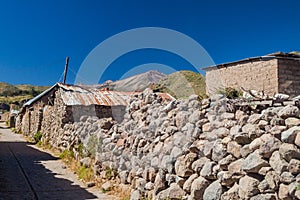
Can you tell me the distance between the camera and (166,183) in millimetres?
5723

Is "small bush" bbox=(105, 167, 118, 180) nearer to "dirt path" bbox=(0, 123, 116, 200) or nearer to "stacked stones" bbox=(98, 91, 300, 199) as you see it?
"stacked stones" bbox=(98, 91, 300, 199)

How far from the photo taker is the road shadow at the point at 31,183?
6.84 meters

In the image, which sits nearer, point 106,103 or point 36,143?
point 106,103

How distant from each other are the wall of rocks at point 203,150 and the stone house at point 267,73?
645cm

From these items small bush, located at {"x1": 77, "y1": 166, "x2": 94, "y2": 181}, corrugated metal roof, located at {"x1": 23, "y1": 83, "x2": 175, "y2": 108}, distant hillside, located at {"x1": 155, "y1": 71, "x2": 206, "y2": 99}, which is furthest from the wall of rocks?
distant hillside, located at {"x1": 155, "y1": 71, "x2": 206, "y2": 99}

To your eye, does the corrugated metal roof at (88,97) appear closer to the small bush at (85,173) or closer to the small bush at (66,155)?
the small bush at (66,155)

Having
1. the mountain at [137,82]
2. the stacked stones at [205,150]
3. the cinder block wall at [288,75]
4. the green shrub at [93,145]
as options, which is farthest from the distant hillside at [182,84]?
the stacked stones at [205,150]

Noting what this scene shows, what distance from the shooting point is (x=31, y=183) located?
780cm

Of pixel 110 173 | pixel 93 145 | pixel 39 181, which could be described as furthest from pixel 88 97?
pixel 110 173

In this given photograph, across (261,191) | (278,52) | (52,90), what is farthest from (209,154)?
(52,90)

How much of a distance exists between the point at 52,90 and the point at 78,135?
22.3 ft

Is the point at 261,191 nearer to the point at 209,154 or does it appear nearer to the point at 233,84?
the point at 209,154

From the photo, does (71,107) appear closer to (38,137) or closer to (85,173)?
(85,173)

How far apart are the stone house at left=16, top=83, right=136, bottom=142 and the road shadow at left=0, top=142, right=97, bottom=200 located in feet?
7.61
